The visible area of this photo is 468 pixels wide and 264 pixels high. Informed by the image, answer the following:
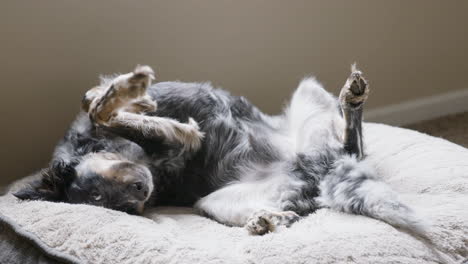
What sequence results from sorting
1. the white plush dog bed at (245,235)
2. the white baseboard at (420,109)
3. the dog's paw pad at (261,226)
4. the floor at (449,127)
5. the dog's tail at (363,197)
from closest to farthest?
1. the white plush dog bed at (245,235)
2. the dog's tail at (363,197)
3. the dog's paw pad at (261,226)
4. the floor at (449,127)
5. the white baseboard at (420,109)

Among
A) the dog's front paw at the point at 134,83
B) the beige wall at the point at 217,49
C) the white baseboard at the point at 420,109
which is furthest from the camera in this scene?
the white baseboard at the point at 420,109

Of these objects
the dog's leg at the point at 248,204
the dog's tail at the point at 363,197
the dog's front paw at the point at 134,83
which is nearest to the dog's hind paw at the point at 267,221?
the dog's leg at the point at 248,204

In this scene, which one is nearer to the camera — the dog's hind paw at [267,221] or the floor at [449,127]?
the dog's hind paw at [267,221]

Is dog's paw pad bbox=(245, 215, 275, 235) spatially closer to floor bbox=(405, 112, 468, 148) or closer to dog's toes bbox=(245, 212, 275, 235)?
dog's toes bbox=(245, 212, 275, 235)

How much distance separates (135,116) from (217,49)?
839 millimetres

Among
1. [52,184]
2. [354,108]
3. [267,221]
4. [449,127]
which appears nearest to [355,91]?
[354,108]

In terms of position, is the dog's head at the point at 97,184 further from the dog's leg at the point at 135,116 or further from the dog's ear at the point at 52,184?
the dog's leg at the point at 135,116

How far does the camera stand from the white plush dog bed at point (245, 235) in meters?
1.69

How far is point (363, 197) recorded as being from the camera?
76.6 inches

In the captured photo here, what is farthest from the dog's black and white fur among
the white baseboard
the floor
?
the floor

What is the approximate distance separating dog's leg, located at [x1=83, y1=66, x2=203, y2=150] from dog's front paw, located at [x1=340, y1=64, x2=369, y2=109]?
1.86 feet

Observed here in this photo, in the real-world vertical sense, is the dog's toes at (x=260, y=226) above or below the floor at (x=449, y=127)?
below

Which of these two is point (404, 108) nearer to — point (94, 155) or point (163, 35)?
point (163, 35)

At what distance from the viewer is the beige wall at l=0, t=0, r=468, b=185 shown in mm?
2615
